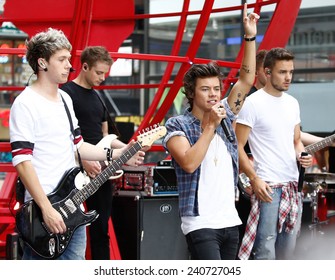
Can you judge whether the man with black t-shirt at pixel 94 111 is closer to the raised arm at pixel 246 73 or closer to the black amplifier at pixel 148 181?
the black amplifier at pixel 148 181

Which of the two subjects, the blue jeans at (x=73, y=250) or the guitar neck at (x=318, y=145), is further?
the guitar neck at (x=318, y=145)

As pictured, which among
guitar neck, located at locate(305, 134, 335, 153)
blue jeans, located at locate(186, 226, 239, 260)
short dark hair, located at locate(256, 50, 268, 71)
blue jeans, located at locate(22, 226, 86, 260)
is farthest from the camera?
short dark hair, located at locate(256, 50, 268, 71)

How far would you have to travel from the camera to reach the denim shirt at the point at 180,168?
12.4 feet

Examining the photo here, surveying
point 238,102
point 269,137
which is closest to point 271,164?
point 269,137

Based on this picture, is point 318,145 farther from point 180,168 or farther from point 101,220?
point 180,168

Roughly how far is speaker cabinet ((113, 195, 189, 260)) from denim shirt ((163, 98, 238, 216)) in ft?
5.16

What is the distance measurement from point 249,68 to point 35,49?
882mm

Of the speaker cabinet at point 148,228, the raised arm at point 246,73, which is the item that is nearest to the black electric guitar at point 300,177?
the speaker cabinet at point 148,228

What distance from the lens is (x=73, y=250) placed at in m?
3.97

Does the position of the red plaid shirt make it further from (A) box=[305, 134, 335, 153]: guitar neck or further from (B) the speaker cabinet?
(B) the speaker cabinet

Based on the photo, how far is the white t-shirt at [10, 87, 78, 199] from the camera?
3770 millimetres

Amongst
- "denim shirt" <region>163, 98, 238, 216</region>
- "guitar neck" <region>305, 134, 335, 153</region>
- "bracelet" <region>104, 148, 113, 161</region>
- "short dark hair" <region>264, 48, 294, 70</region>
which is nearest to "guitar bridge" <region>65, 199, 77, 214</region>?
"bracelet" <region>104, 148, 113, 161</region>

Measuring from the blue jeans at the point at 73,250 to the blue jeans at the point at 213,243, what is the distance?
455mm

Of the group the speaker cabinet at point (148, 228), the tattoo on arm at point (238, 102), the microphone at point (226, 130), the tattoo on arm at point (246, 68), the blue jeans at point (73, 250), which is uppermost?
the tattoo on arm at point (246, 68)
